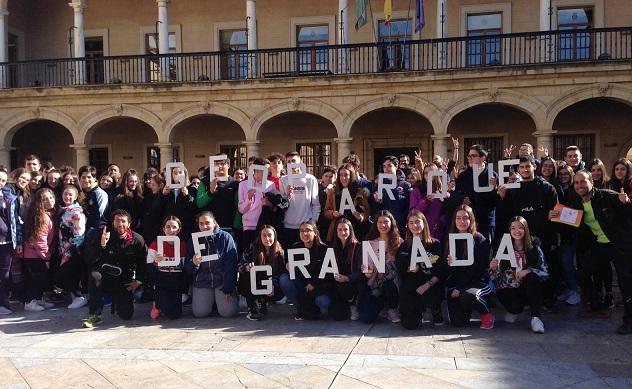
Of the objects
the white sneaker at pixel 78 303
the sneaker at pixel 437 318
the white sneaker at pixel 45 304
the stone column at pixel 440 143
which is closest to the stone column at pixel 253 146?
the stone column at pixel 440 143

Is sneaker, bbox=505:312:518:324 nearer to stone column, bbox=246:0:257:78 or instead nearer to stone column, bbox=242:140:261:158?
stone column, bbox=242:140:261:158

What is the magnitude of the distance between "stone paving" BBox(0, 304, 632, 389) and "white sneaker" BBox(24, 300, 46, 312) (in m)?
0.53

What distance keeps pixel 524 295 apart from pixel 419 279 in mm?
1176

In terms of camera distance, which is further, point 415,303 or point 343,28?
point 343,28

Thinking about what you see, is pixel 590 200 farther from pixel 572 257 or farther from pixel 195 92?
pixel 195 92

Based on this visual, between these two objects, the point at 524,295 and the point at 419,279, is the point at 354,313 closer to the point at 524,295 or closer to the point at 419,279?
the point at 419,279

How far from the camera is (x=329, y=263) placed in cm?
623

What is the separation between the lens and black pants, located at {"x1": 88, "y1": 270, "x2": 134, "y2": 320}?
20.9ft

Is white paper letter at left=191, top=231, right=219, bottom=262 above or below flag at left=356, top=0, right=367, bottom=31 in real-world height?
below

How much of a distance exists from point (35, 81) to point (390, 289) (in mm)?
16941

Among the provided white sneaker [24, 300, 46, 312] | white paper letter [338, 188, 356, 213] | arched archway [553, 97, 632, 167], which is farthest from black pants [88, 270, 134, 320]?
arched archway [553, 97, 632, 167]

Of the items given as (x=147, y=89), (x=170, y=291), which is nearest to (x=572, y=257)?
(x=170, y=291)

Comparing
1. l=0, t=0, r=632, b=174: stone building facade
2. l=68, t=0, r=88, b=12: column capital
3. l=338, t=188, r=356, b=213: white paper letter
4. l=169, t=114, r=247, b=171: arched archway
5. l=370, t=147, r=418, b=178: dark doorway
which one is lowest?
l=338, t=188, r=356, b=213: white paper letter

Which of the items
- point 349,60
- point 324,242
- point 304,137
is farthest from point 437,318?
point 304,137
